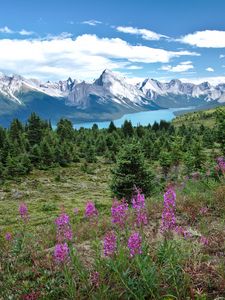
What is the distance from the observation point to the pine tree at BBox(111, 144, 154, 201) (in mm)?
28562

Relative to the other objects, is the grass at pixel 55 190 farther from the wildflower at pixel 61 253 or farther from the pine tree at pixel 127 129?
the pine tree at pixel 127 129

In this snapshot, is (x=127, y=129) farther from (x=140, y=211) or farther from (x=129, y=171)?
(x=140, y=211)

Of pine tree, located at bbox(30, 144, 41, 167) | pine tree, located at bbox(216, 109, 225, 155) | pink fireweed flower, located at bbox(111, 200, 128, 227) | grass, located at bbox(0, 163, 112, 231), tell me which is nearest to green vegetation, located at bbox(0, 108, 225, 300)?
pink fireweed flower, located at bbox(111, 200, 128, 227)

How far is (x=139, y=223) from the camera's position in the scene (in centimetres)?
562

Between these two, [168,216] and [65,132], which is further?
[65,132]

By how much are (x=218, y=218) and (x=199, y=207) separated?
0.82 m

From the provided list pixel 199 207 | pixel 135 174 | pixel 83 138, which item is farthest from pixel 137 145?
pixel 83 138

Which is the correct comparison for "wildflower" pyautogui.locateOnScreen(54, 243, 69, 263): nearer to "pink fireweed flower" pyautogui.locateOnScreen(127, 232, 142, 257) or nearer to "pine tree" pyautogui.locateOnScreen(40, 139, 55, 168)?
"pink fireweed flower" pyautogui.locateOnScreen(127, 232, 142, 257)

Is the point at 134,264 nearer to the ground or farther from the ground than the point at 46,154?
farther from the ground

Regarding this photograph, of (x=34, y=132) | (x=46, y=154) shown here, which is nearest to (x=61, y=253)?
(x=46, y=154)

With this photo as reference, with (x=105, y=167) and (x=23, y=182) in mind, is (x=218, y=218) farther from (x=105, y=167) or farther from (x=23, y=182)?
(x=105, y=167)

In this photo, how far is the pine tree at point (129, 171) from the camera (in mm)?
28562

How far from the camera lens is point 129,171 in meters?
29.0

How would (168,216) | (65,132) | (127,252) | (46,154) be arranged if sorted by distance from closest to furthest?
1. (168,216)
2. (127,252)
3. (46,154)
4. (65,132)
